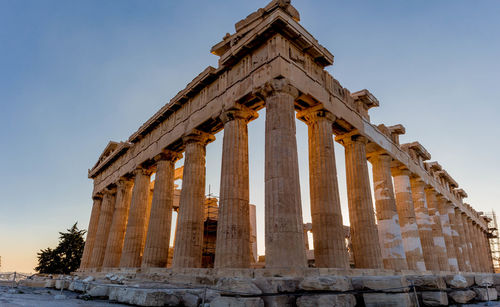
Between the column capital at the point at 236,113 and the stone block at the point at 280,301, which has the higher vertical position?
the column capital at the point at 236,113

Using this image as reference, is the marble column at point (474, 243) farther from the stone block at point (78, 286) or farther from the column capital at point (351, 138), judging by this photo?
the stone block at point (78, 286)

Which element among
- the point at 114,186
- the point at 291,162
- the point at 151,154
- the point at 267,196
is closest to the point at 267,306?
the point at 267,196

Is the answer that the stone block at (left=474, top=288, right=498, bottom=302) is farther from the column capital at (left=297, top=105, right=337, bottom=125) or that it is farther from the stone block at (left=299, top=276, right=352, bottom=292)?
the column capital at (left=297, top=105, right=337, bottom=125)

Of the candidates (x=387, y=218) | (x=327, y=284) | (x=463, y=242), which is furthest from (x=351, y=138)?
(x=463, y=242)

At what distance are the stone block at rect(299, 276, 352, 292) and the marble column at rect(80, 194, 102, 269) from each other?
28.8 m

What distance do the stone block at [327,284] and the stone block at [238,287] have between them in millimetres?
1341

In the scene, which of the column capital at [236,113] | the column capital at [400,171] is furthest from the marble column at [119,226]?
the column capital at [400,171]

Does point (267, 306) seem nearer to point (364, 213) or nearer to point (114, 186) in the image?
point (364, 213)

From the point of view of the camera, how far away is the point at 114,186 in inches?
1192

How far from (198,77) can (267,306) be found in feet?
Answer: 50.1

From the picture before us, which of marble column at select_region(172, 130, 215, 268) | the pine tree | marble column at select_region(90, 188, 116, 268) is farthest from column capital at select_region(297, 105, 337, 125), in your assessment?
the pine tree

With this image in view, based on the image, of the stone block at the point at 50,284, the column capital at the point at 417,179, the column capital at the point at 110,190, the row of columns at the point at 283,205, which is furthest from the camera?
the column capital at the point at 110,190

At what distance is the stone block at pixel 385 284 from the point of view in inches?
290

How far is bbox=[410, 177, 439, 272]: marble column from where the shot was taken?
78.5 feet
